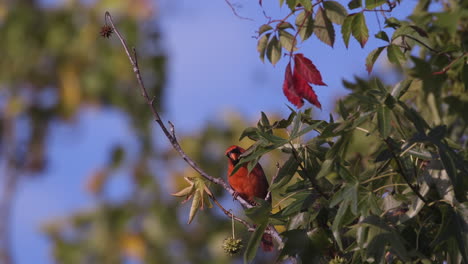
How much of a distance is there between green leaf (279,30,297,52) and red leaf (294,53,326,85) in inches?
4.7

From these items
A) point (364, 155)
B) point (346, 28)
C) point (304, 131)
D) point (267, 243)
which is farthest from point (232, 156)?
point (304, 131)

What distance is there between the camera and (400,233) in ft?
6.38

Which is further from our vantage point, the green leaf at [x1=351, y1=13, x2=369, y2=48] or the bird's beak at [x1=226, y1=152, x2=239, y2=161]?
the bird's beak at [x1=226, y1=152, x2=239, y2=161]

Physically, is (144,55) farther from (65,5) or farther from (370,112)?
(370,112)

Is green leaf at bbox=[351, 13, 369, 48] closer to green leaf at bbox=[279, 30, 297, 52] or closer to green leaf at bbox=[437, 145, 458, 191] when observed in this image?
green leaf at bbox=[279, 30, 297, 52]

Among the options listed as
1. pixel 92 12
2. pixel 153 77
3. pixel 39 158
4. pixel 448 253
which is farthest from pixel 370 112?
pixel 39 158

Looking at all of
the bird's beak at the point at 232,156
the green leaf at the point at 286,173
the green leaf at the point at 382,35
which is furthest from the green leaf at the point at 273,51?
the bird's beak at the point at 232,156

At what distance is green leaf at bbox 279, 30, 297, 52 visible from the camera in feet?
8.21

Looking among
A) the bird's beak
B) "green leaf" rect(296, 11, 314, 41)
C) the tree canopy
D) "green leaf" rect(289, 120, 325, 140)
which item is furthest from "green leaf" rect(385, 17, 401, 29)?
the bird's beak

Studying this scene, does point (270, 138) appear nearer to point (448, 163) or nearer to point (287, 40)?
point (448, 163)

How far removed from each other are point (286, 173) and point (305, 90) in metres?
0.36

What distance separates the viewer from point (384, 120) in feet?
5.81

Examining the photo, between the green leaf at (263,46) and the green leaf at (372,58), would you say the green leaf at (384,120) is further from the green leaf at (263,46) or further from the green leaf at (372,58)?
the green leaf at (263,46)

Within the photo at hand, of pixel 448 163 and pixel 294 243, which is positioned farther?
pixel 294 243
